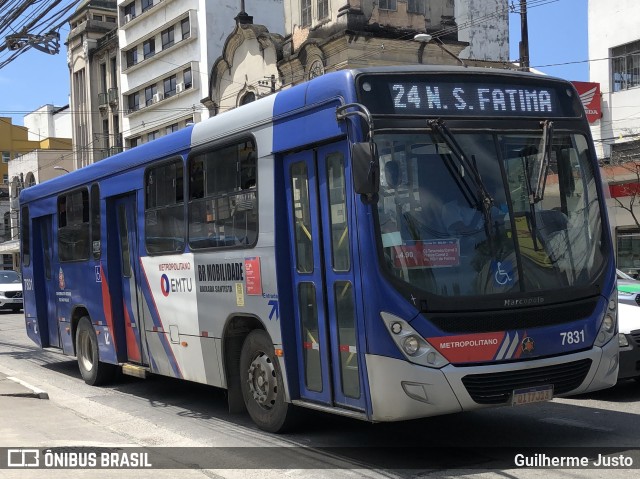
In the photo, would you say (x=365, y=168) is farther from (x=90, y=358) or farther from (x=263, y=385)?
(x=90, y=358)

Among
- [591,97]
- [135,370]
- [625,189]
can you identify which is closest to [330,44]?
[591,97]

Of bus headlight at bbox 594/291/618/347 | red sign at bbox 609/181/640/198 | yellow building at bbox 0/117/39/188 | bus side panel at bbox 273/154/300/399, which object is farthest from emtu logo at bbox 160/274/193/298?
yellow building at bbox 0/117/39/188

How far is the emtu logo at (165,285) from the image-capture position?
10.6 metres

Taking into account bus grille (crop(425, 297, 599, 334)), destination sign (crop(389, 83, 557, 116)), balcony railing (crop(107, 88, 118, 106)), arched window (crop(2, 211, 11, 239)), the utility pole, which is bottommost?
bus grille (crop(425, 297, 599, 334))

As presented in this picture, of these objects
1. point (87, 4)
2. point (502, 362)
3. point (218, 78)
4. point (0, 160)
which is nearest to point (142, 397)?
point (502, 362)

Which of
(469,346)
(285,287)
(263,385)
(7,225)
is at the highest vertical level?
(7,225)

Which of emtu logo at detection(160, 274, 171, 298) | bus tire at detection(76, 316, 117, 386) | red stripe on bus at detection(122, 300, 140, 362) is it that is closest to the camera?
emtu logo at detection(160, 274, 171, 298)

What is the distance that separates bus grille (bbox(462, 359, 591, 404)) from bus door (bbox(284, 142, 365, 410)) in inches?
37.3

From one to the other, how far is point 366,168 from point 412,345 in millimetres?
1448

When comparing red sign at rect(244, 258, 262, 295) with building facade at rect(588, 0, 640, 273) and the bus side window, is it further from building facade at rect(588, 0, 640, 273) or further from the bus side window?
building facade at rect(588, 0, 640, 273)

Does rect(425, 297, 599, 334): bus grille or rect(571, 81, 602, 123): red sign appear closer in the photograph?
rect(425, 297, 599, 334): bus grille

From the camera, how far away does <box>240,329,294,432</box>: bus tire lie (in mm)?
8438

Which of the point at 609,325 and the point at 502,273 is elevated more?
the point at 502,273

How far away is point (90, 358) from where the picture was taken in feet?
44.3
